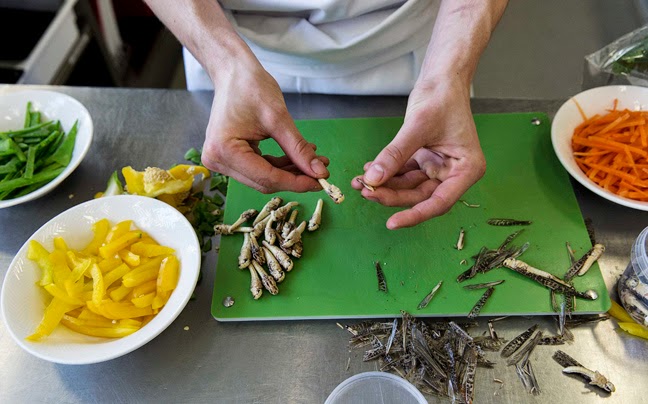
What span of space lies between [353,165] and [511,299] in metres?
0.66

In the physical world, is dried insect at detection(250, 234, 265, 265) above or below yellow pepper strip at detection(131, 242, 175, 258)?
below

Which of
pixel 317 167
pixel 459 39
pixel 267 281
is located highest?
pixel 459 39

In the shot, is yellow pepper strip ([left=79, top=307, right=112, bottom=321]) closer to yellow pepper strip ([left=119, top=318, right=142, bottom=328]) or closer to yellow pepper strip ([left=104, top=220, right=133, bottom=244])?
yellow pepper strip ([left=119, top=318, right=142, bottom=328])

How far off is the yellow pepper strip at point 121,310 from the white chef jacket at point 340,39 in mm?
934

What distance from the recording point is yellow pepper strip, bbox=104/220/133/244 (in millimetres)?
1479

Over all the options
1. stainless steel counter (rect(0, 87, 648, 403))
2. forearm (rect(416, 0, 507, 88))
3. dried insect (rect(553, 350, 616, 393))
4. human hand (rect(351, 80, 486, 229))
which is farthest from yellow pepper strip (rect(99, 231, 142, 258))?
dried insect (rect(553, 350, 616, 393))

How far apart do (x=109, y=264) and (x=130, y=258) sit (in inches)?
2.2

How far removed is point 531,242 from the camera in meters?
1.57

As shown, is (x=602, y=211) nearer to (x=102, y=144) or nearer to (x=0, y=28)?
(x=102, y=144)

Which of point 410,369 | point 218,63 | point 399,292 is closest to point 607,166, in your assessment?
point 399,292

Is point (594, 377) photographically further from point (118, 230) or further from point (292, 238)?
point (118, 230)

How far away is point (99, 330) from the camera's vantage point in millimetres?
1358

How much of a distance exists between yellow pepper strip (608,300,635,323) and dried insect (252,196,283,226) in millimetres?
1000

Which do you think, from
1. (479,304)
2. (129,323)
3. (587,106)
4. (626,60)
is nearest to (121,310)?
(129,323)
